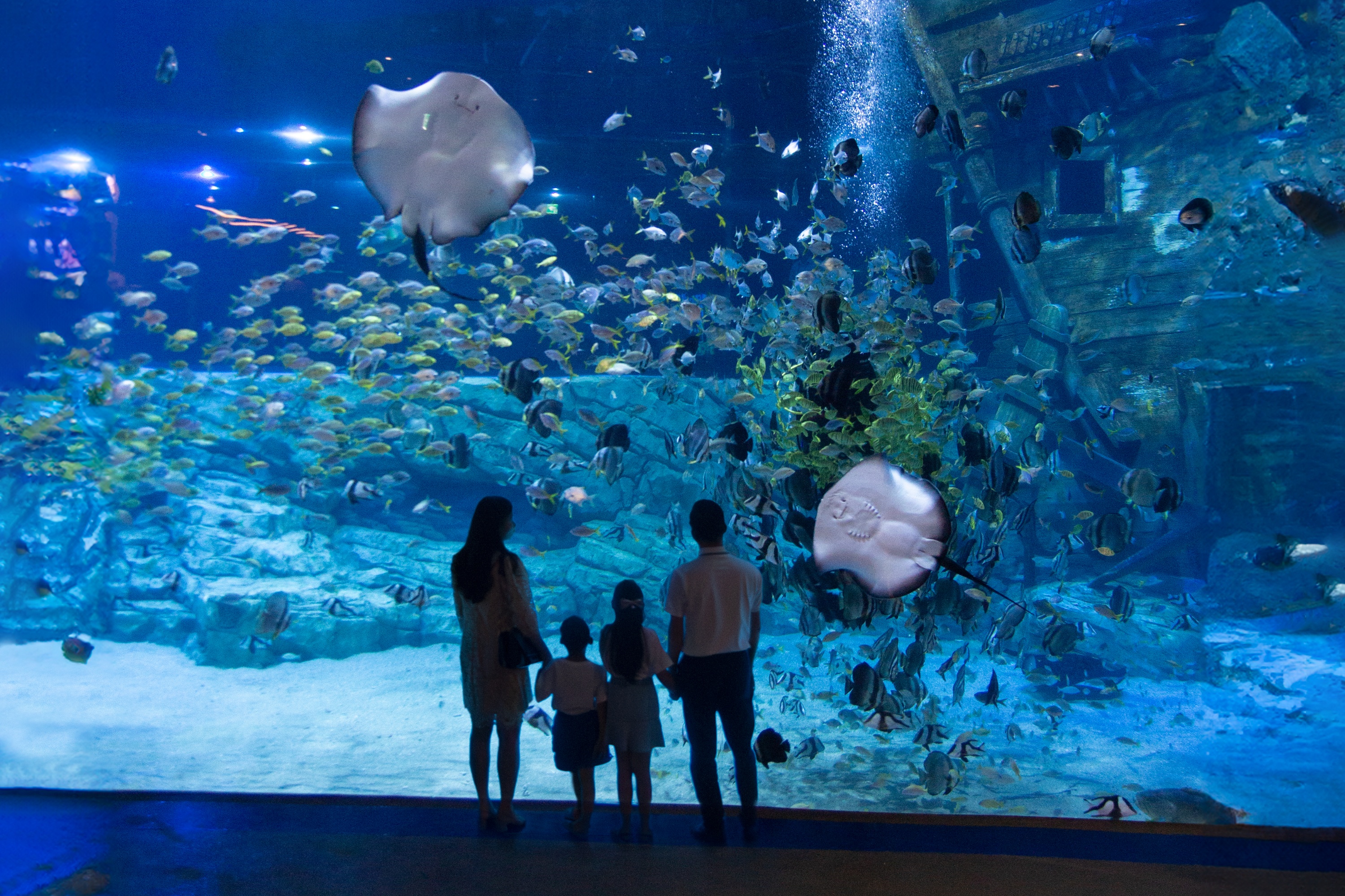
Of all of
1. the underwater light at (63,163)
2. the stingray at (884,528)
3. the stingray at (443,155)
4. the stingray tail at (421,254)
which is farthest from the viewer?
the underwater light at (63,163)

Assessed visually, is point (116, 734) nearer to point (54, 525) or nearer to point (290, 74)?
point (54, 525)

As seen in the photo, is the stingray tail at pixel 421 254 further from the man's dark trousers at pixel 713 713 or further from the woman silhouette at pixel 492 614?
the man's dark trousers at pixel 713 713

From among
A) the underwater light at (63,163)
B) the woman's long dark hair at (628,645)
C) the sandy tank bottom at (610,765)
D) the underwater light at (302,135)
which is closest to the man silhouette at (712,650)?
the woman's long dark hair at (628,645)

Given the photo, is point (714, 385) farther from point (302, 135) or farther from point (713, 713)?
point (302, 135)

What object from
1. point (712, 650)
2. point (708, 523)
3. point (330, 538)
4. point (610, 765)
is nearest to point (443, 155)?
point (708, 523)

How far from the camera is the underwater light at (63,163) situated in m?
15.8

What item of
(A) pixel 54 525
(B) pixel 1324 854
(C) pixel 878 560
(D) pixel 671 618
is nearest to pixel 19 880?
(D) pixel 671 618

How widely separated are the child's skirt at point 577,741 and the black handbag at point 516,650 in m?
0.34

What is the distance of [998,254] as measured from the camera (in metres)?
13.3

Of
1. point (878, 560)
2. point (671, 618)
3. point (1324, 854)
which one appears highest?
point (878, 560)

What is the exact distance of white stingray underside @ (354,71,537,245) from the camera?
316cm

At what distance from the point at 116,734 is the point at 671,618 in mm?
7679

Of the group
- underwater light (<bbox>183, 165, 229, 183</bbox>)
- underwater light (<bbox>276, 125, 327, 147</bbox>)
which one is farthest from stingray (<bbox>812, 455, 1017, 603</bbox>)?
underwater light (<bbox>183, 165, 229, 183</bbox>)

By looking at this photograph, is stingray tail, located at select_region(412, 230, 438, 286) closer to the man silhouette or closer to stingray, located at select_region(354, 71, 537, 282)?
stingray, located at select_region(354, 71, 537, 282)
